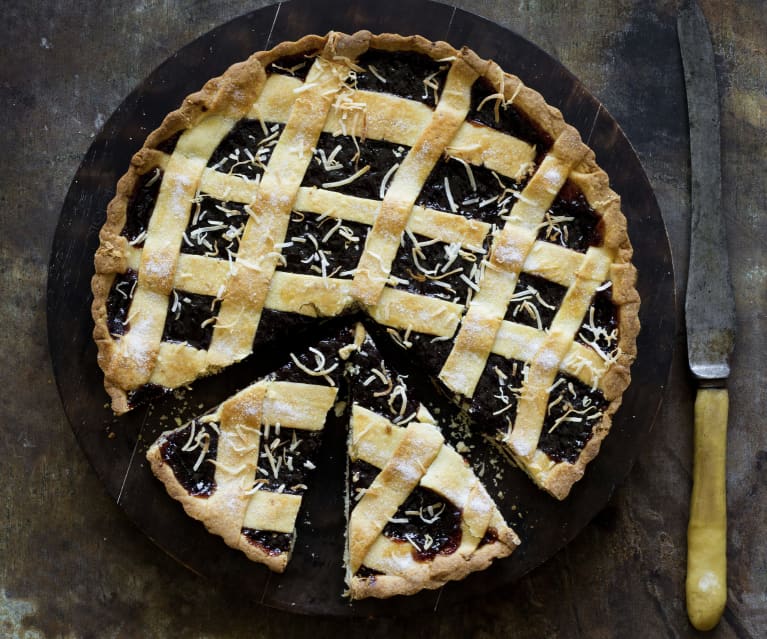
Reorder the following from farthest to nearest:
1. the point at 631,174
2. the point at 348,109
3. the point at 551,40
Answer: the point at 551,40 < the point at 631,174 < the point at 348,109

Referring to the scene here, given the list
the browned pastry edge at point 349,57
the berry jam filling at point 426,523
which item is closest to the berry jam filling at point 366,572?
the berry jam filling at point 426,523

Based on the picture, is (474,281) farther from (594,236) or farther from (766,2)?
(766,2)

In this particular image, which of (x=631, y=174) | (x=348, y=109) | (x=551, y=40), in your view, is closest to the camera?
(x=348, y=109)

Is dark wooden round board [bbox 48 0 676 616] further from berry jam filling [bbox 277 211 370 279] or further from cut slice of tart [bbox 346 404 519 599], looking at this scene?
berry jam filling [bbox 277 211 370 279]

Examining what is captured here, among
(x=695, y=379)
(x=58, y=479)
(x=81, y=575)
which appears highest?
(x=695, y=379)

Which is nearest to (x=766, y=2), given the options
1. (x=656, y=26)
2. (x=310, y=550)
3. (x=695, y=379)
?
(x=656, y=26)

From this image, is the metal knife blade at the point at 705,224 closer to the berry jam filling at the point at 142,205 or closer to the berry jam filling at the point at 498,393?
the berry jam filling at the point at 498,393

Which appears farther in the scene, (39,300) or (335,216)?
(39,300)
